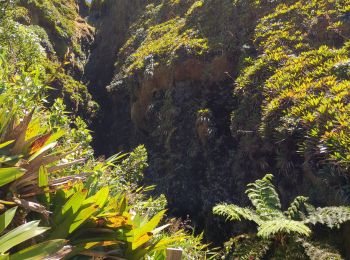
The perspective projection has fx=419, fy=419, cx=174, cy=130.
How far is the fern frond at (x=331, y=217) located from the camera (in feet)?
17.9

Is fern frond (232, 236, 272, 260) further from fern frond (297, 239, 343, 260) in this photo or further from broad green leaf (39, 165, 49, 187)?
broad green leaf (39, 165, 49, 187)

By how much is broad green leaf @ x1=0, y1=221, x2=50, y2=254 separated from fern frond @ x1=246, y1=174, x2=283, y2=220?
4.86 meters

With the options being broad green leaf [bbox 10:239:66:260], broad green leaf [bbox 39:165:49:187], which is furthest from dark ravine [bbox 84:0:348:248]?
broad green leaf [bbox 10:239:66:260]

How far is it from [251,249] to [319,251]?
876 mm

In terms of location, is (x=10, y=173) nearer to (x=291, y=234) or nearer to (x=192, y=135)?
(x=291, y=234)

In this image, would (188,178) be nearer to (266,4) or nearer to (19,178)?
(266,4)

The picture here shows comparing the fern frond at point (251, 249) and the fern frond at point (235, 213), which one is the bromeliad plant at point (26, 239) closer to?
the fern frond at point (251, 249)

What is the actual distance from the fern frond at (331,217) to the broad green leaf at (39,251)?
421 centimetres

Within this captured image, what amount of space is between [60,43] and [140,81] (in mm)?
6279

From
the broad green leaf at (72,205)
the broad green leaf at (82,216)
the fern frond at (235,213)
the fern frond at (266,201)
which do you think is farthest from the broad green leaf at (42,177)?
the fern frond at (266,201)

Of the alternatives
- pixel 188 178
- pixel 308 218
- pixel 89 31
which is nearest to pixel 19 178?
pixel 308 218

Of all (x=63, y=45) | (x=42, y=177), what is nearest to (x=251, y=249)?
(x=42, y=177)

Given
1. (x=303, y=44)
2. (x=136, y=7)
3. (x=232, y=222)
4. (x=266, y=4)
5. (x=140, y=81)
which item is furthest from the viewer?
(x=136, y=7)

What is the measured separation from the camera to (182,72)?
12578 mm
